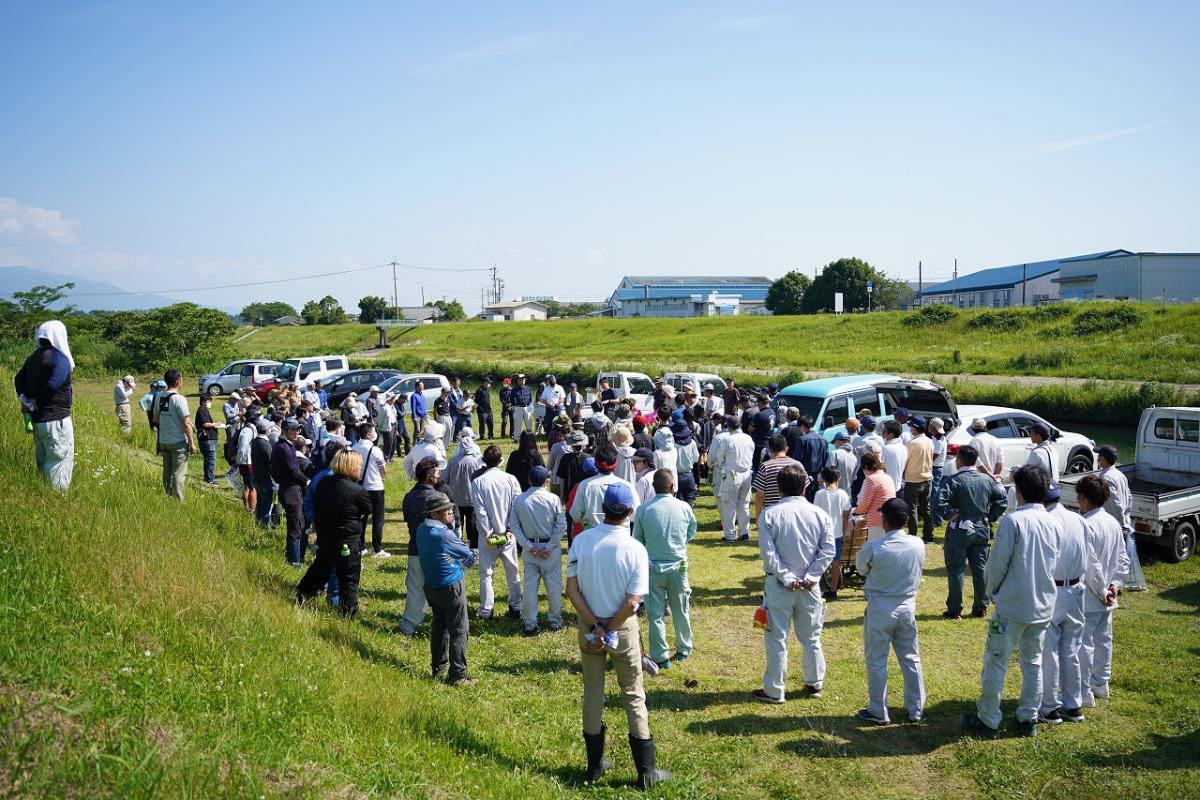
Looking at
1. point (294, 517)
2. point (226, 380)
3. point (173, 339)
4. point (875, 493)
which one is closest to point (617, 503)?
point (875, 493)

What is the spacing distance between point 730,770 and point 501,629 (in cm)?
330

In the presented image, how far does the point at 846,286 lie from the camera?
220 feet

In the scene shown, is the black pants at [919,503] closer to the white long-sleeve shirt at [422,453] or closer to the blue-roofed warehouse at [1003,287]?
the white long-sleeve shirt at [422,453]

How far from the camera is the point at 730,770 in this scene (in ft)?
17.1

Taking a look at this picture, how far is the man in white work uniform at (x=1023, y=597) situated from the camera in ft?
17.7

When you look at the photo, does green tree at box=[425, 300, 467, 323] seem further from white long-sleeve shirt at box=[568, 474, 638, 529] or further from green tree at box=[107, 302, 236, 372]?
white long-sleeve shirt at box=[568, 474, 638, 529]

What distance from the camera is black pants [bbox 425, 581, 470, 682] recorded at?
244 inches

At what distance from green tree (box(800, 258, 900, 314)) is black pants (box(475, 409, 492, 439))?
5114 centimetres

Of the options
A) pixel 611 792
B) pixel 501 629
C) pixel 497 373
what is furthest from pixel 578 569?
pixel 497 373

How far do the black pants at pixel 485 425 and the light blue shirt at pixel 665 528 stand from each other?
14.3m

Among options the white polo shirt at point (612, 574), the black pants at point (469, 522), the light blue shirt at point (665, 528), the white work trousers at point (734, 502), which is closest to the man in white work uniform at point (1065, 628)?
the light blue shirt at point (665, 528)

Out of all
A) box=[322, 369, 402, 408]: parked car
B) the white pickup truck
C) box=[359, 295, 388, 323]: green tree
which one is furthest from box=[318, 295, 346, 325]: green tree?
the white pickup truck

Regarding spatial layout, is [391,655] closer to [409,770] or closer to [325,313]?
[409,770]

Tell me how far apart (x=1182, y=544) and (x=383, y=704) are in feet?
33.4
